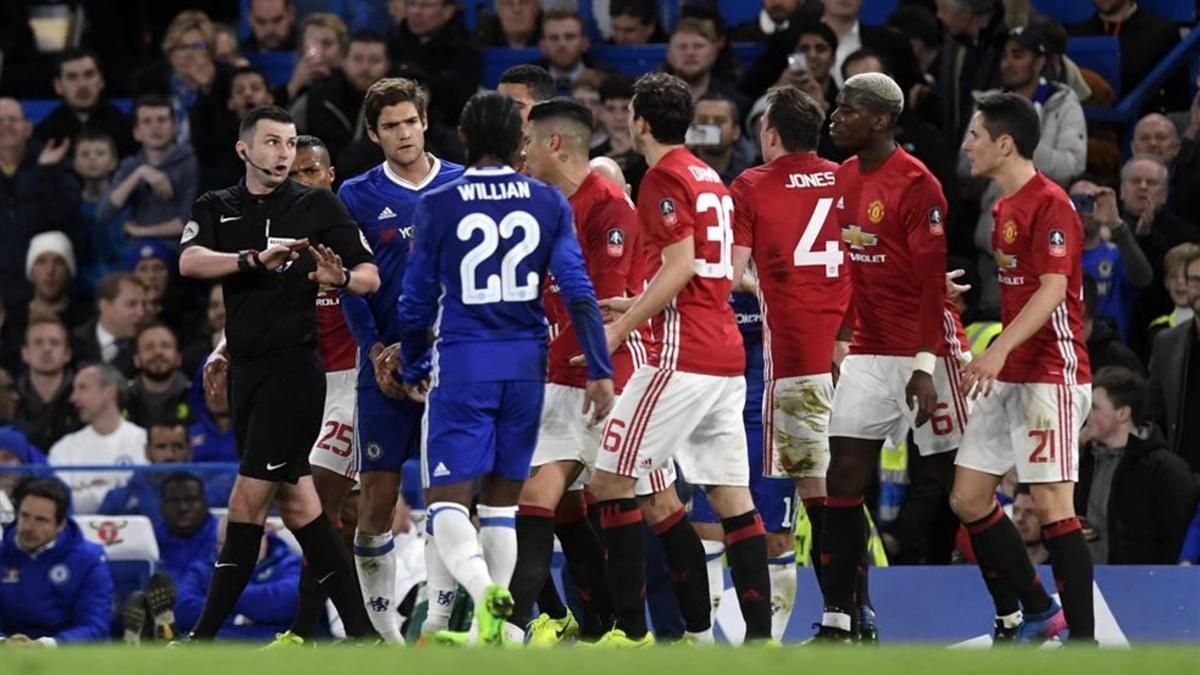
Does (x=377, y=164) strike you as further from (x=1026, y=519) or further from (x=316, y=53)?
(x=1026, y=519)

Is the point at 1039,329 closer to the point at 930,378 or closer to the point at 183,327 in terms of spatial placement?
the point at 930,378

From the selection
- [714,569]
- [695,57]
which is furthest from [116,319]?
[714,569]

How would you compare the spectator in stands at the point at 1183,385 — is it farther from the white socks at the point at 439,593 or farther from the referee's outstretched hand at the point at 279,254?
the referee's outstretched hand at the point at 279,254

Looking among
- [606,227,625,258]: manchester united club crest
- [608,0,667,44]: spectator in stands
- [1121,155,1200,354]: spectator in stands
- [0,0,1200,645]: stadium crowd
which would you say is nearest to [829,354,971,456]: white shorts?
[606,227,625,258]: manchester united club crest

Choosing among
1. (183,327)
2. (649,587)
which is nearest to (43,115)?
(183,327)

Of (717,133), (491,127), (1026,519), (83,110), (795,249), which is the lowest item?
(1026,519)

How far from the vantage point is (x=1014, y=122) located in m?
10.5

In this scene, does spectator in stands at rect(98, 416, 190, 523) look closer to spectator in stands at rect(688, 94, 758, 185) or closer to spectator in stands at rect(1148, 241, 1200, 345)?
spectator in stands at rect(688, 94, 758, 185)

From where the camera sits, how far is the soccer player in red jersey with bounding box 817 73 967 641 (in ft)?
34.7

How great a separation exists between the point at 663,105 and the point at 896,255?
131 cm

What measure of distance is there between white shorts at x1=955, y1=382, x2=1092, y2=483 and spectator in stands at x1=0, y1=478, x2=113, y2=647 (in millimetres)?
5061

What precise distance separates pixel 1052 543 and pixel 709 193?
7.21ft

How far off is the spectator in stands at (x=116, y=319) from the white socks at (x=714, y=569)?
5.88 m

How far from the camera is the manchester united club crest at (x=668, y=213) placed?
33.3ft
